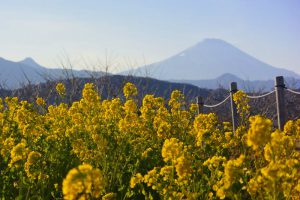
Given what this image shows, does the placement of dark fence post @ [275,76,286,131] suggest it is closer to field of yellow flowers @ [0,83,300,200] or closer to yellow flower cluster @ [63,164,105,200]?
field of yellow flowers @ [0,83,300,200]

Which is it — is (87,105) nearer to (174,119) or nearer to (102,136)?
(174,119)

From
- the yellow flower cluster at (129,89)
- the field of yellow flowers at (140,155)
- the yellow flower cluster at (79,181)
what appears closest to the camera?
the yellow flower cluster at (79,181)

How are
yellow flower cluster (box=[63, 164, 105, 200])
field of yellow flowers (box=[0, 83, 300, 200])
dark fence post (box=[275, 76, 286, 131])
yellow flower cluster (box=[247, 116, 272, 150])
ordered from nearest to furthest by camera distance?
yellow flower cluster (box=[63, 164, 105, 200]) < yellow flower cluster (box=[247, 116, 272, 150]) < field of yellow flowers (box=[0, 83, 300, 200]) < dark fence post (box=[275, 76, 286, 131])

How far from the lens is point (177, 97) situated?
7633mm

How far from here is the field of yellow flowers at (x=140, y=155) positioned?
336cm

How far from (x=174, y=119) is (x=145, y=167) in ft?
5.77

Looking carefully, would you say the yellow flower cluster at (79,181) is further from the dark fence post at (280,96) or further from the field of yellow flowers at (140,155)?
the dark fence post at (280,96)

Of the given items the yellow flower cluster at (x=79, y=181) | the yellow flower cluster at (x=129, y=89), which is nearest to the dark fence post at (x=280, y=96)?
the yellow flower cluster at (x=129, y=89)

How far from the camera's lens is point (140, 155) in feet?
18.0

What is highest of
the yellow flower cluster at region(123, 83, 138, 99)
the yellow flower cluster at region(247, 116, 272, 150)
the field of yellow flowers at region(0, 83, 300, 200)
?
the yellow flower cluster at region(123, 83, 138, 99)

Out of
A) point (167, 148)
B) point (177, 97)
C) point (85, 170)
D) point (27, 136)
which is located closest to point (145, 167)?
point (27, 136)

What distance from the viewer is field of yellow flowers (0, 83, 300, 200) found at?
336 centimetres

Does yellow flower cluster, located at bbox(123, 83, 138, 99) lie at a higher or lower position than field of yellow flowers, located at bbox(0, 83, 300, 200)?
higher

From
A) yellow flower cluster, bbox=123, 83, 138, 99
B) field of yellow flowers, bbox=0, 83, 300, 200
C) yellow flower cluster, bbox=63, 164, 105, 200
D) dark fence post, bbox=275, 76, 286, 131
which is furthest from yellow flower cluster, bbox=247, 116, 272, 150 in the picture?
dark fence post, bbox=275, 76, 286, 131
